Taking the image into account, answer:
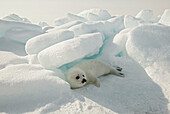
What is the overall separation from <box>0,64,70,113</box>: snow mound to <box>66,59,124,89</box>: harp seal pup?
7.7 inches

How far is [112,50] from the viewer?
2.98m

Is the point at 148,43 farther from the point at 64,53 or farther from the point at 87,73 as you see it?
the point at 64,53

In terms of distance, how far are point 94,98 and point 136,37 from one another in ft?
5.31

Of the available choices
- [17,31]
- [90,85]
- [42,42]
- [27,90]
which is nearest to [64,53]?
[90,85]

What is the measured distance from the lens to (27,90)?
1.55m

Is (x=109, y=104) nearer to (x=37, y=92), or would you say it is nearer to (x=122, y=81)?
(x=122, y=81)

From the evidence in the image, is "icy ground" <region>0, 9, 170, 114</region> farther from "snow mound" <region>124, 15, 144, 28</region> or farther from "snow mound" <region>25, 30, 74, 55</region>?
"snow mound" <region>124, 15, 144, 28</region>

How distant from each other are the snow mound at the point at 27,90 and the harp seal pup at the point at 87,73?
0.64ft

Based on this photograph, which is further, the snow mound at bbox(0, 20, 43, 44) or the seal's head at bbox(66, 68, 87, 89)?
the snow mound at bbox(0, 20, 43, 44)

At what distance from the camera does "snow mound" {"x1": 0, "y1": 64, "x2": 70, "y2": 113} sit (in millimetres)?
1464

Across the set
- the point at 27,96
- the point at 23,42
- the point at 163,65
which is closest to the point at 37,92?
the point at 27,96

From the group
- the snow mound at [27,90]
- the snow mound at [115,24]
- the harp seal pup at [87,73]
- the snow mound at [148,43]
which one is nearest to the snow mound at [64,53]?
the harp seal pup at [87,73]

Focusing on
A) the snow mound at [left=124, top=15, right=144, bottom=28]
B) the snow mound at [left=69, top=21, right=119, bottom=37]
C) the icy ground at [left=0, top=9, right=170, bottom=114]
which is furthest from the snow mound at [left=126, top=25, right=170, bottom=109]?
the snow mound at [left=124, top=15, right=144, bottom=28]

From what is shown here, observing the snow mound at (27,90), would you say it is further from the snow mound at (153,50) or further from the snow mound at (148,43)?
the snow mound at (148,43)
